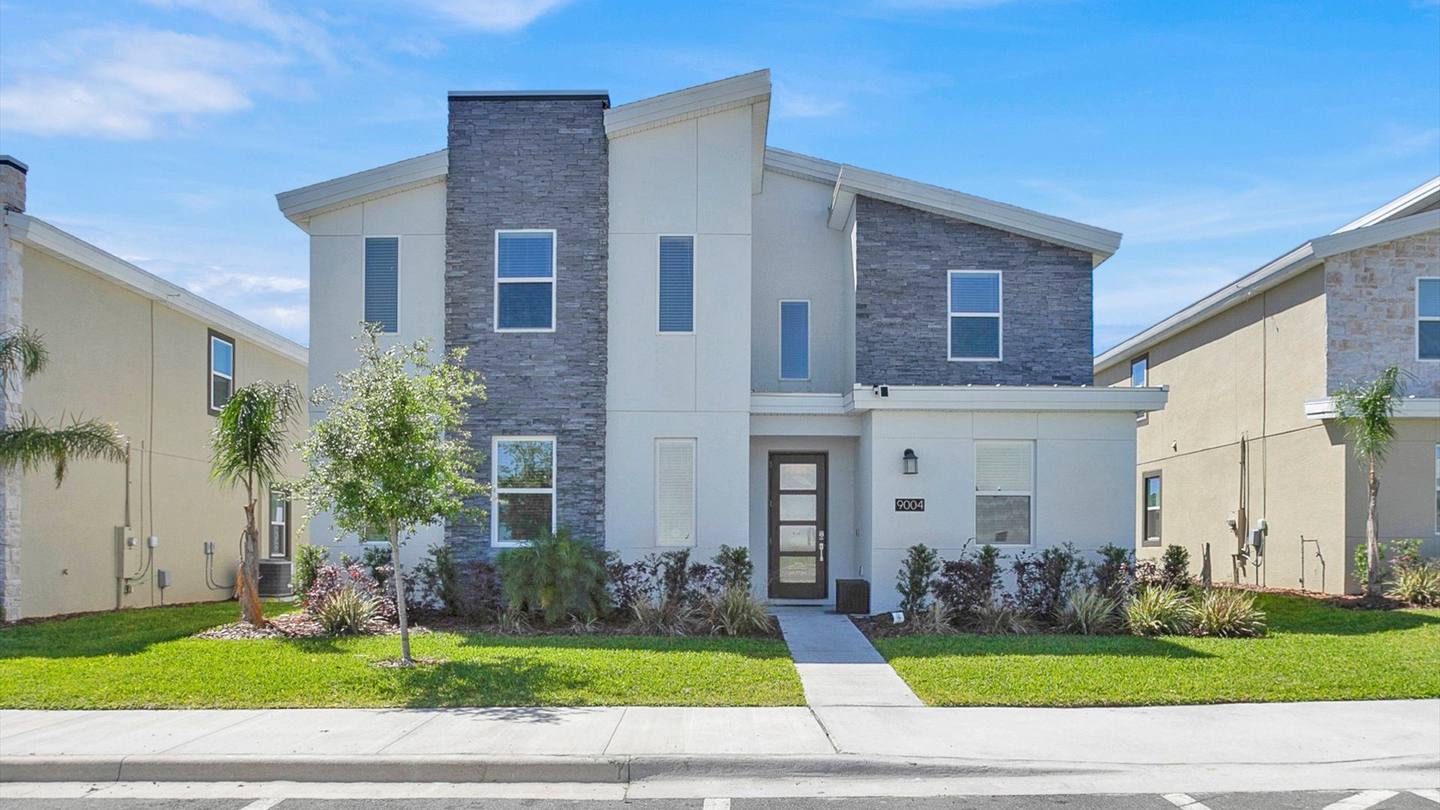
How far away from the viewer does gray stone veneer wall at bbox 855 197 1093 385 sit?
1750cm

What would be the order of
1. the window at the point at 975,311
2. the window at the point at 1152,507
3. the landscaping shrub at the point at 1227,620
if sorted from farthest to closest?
1. the window at the point at 1152,507
2. the window at the point at 975,311
3. the landscaping shrub at the point at 1227,620

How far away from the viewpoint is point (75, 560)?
17453mm

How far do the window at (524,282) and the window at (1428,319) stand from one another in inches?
538

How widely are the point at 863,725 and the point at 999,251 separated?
403 inches

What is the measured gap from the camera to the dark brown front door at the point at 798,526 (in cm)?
1780

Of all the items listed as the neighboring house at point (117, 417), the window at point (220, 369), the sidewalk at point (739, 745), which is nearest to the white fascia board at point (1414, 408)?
the sidewalk at point (739, 745)

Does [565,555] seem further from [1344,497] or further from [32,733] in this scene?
[1344,497]

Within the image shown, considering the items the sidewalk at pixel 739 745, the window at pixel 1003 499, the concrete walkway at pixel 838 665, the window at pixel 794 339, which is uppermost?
the window at pixel 794 339

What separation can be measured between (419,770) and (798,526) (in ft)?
34.1

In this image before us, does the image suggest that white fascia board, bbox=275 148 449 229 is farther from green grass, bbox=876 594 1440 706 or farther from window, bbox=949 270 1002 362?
green grass, bbox=876 594 1440 706

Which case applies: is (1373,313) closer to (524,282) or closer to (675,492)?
(675,492)

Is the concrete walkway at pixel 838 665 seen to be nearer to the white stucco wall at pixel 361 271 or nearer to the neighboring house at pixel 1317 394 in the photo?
the white stucco wall at pixel 361 271

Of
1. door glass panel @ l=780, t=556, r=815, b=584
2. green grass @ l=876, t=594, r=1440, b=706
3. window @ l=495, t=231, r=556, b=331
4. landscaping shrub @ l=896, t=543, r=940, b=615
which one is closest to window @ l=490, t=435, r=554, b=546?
window @ l=495, t=231, r=556, b=331

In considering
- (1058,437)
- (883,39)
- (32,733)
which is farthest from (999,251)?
(32,733)
